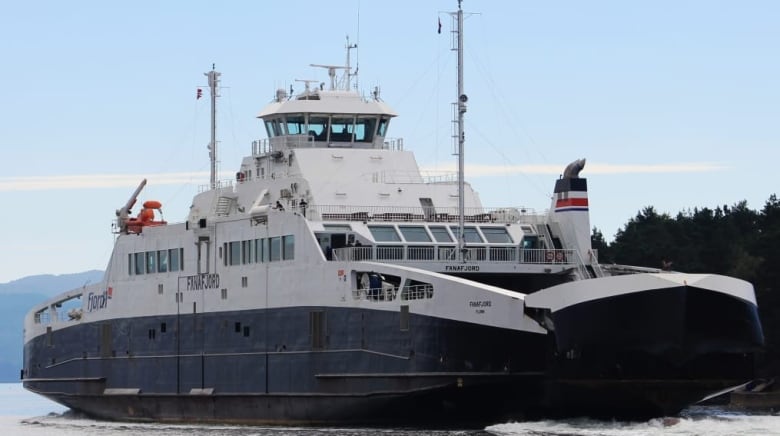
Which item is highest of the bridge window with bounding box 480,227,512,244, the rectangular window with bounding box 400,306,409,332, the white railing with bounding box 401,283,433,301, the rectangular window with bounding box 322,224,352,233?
the rectangular window with bounding box 322,224,352,233

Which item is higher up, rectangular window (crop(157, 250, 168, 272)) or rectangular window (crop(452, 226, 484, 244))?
rectangular window (crop(452, 226, 484, 244))

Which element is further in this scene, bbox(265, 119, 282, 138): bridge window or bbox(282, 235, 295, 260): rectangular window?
bbox(265, 119, 282, 138): bridge window

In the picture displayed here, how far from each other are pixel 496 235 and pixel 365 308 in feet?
17.0

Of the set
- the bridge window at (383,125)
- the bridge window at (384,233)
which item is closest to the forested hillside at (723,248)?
the bridge window at (383,125)

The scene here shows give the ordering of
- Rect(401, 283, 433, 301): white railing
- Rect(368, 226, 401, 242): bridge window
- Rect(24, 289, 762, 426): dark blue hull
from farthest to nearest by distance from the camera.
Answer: Rect(368, 226, 401, 242): bridge window, Rect(401, 283, 433, 301): white railing, Rect(24, 289, 762, 426): dark blue hull

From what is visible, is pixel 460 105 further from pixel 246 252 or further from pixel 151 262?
pixel 151 262

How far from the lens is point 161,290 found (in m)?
52.5

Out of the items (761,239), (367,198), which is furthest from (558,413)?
(761,239)

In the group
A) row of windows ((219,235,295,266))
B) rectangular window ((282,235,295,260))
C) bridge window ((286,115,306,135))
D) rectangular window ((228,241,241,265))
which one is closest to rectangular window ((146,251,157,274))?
row of windows ((219,235,295,266))

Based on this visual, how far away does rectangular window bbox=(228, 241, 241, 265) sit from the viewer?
49.1m

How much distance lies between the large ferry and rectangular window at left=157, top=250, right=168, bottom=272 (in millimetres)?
74

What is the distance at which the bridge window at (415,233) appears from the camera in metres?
46.0

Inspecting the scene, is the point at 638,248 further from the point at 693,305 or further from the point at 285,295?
the point at 693,305

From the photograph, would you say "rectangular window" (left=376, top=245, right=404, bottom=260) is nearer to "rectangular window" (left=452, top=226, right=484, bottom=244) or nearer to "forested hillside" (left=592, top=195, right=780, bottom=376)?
"rectangular window" (left=452, top=226, right=484, bottom=244)
